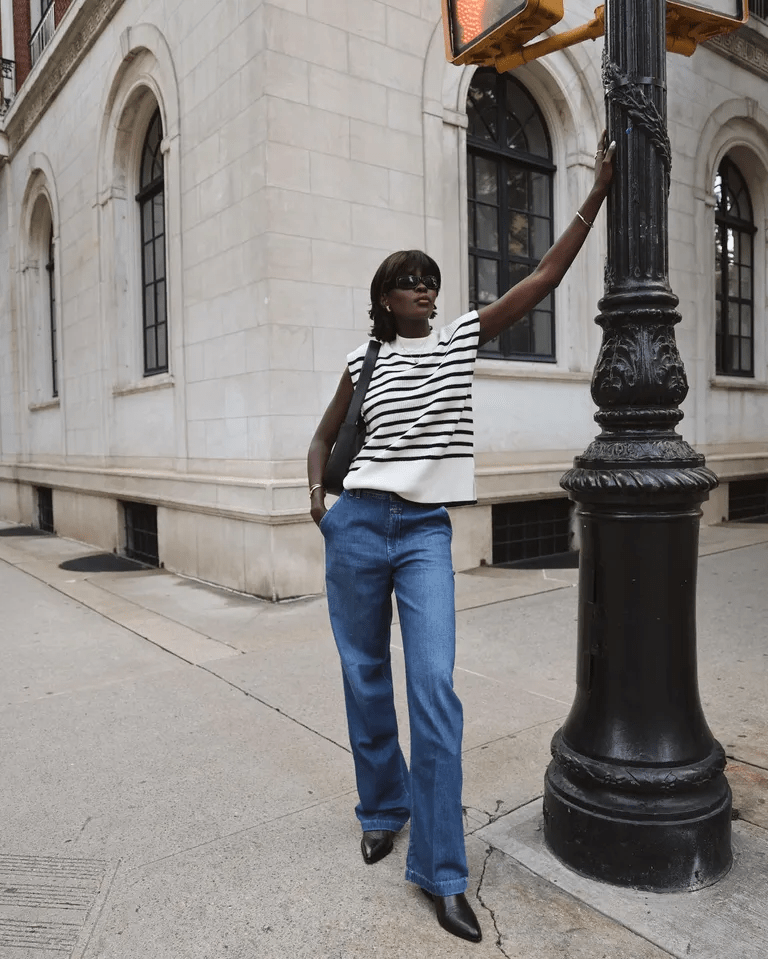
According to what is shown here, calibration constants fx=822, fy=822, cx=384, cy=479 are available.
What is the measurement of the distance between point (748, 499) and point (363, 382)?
11.3m

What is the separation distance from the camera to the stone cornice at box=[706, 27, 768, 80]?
38.0ft

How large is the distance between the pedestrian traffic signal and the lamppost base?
2.61 m

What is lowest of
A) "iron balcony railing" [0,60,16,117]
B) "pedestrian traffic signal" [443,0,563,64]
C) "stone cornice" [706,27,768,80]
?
"pedestrian traffic signal" [443,0,563,64]

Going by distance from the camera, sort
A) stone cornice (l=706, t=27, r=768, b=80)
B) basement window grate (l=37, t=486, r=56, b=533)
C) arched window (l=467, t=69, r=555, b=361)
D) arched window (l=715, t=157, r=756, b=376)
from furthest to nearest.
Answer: basement window grate (l=37, t=486, r=56, b=533)
arched window (l=715, t=157, r=756, b=376)
stone cornice (l=706, t=27, r=768, b=80)
arched window (l=467, t=69, r=555, b=361)

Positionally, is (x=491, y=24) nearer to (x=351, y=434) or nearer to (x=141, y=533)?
(x=351, y=434)

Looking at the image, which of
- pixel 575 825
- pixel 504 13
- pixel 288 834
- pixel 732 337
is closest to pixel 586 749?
pixel 575 825

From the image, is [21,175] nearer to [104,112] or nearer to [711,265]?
[104,112]

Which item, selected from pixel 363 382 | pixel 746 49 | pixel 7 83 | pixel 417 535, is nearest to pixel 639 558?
pixel 417 535

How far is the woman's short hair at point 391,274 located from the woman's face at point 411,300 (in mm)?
17

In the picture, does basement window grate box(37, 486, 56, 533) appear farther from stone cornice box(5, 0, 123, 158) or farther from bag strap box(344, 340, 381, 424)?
bag strap box(344, 340, 381, 424)

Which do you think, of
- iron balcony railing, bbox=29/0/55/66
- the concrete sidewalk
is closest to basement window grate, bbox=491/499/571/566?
the concrete sidewalk

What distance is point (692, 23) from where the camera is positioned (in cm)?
307

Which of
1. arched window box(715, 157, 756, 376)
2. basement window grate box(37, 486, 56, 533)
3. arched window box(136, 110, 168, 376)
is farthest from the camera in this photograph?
basement window grate box(37, 486, 56, 533)

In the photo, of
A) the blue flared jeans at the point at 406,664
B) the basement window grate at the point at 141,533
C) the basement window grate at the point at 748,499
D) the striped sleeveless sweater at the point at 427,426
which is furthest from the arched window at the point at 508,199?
the blue flared jeans at the point at 406,664
